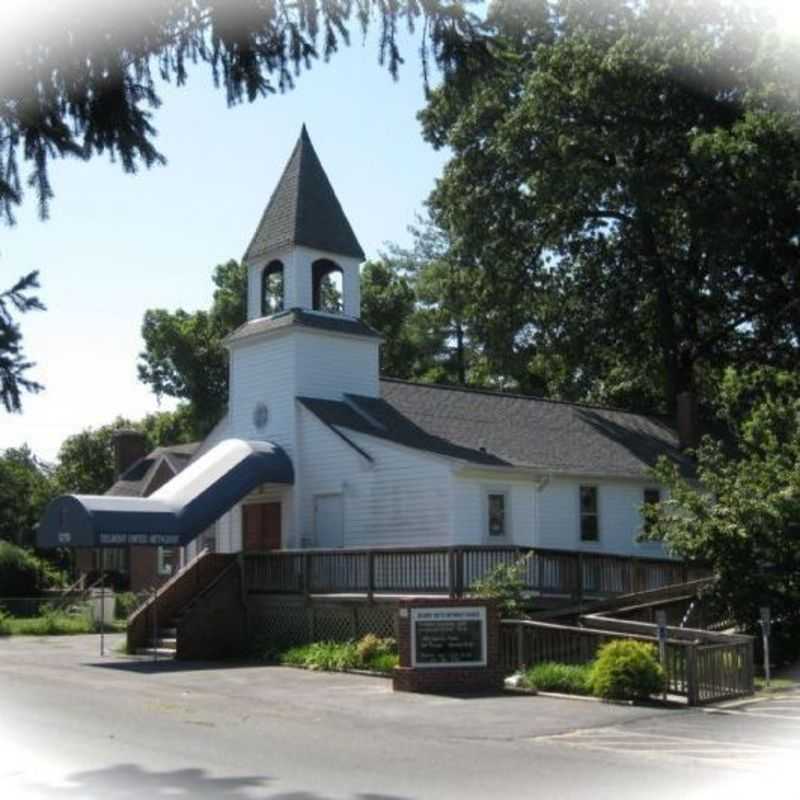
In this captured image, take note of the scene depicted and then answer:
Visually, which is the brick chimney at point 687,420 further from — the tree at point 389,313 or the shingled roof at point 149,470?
the tree at point 389,313

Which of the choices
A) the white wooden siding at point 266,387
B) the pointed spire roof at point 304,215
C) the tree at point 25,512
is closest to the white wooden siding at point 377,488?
the white wooden siding at point 266,387

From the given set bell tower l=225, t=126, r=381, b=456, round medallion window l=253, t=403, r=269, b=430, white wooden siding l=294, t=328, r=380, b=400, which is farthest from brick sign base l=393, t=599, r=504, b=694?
round medallion window l=253, t=403, r=269, b=430

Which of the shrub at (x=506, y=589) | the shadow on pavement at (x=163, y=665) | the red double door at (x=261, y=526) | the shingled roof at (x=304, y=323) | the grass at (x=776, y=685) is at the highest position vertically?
the shingled roof at (x=304, y=323)

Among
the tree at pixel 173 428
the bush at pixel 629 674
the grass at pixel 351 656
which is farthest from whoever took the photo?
the tree at pixel 173 428

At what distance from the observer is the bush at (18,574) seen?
4247 cm

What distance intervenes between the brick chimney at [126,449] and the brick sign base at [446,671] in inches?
1521

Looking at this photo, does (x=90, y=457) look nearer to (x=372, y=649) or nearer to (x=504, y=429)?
(x=504, y=429)

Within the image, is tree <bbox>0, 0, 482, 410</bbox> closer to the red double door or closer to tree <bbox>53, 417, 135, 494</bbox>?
the red double door

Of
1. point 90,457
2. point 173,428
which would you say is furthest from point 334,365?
point 90,457

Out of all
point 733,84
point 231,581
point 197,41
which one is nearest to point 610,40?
point 733,84

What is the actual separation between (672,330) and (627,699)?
90.6 ft

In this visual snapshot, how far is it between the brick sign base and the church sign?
0.21 ft

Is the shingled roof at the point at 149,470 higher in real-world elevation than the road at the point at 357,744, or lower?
higher

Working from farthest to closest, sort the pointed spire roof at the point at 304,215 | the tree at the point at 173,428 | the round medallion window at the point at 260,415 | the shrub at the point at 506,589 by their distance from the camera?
the tree at the point at 173,428 → the pointed spire roof at the point at 304,215 → the round medallion window at the point at 260,415 → the shrub at the point at 506,589
